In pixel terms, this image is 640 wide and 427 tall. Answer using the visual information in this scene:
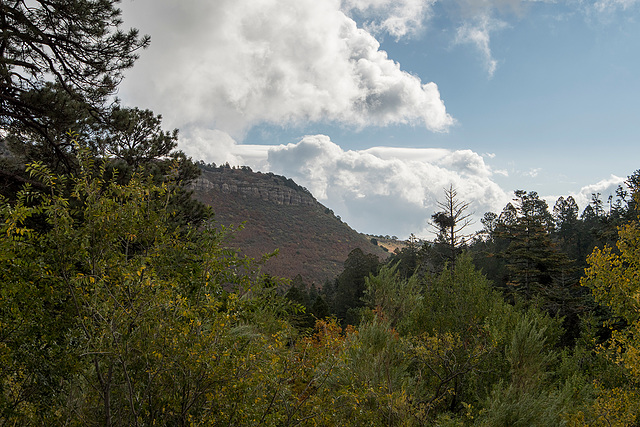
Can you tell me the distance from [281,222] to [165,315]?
294 feet

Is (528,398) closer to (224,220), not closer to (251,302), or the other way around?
(251,302)

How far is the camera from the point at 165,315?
348 centimetres

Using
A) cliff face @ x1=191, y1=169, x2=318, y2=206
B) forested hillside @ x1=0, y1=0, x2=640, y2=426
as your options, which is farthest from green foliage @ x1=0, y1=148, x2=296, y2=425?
cliff face @ x1=191, y1=169, x2=318, y2=206

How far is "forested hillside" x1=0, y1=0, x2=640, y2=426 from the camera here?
3.34m

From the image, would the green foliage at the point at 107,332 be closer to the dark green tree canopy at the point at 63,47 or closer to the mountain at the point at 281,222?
the dark green tree canopy at the point at 63,47

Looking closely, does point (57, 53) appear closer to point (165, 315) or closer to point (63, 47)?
point (63, 47)

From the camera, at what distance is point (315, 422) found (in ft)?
12.6

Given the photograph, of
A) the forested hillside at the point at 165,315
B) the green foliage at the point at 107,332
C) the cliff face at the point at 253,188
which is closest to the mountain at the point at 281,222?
the cliff face at the point at 253,188

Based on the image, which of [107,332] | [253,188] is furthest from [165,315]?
[253,188]

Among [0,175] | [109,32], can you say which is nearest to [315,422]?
[0,175]

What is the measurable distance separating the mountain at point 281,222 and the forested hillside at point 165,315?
54.8m

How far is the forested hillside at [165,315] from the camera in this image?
3.34 meters

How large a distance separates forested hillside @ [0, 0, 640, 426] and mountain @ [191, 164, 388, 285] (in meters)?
54.8

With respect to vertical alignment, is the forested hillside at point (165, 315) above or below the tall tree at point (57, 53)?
below
